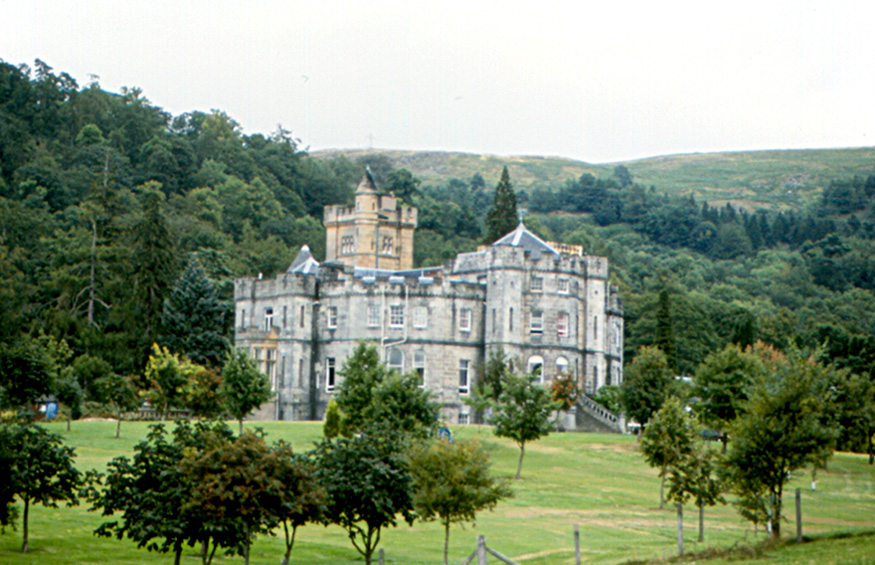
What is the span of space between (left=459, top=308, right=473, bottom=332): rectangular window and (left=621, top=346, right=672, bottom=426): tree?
54.1 ft

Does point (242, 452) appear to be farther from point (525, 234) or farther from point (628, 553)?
point (525, 234)

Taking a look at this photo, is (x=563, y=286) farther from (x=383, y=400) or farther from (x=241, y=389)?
(x=383, y=400)

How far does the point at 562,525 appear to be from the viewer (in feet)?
149

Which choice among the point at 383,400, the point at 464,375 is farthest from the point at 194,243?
the point at 383,400

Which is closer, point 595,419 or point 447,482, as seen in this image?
point 447,482

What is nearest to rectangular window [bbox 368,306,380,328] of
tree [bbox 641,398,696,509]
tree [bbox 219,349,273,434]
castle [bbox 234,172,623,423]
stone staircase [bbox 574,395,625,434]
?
castle [bbox 234,172,623,423]

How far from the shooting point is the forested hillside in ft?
315

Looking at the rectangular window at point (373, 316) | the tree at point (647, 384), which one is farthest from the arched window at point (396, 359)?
the tree at point (647, 384)

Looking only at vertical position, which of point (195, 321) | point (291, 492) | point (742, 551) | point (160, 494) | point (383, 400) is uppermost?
point (195, 321)

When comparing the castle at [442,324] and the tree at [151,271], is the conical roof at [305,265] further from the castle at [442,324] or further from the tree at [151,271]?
the tree at [151,271]

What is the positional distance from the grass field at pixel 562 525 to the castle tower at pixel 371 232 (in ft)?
108

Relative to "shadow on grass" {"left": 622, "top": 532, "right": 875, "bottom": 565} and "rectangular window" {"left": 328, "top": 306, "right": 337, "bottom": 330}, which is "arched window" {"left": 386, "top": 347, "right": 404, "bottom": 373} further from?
"shadow on grass" {"left": 622, "top": 532, "right": 875, "bottom": 565}

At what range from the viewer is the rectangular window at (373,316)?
81875 mm

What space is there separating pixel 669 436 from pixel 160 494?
2237cm
